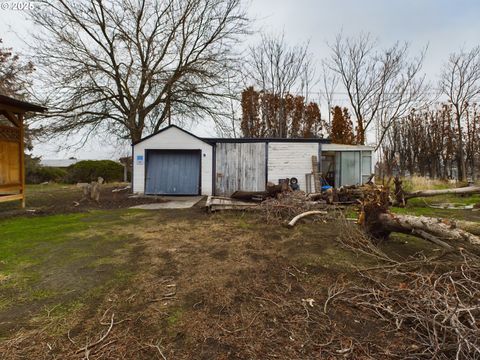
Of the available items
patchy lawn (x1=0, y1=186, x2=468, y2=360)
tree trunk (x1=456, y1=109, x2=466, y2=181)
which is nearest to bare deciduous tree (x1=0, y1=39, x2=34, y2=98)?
patchy lawn (x1=0, y1=186, x2=468, y2=360)

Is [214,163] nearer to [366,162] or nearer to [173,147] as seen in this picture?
[173,147]

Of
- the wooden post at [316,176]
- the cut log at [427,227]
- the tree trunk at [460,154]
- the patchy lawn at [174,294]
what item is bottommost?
the patchy lawn at [174,294]

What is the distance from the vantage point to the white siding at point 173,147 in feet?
36.2

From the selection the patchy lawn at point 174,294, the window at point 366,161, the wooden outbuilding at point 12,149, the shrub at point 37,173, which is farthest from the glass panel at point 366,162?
the shrub at point 37,173

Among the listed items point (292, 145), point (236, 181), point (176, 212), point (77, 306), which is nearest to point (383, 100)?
point (292, 145)

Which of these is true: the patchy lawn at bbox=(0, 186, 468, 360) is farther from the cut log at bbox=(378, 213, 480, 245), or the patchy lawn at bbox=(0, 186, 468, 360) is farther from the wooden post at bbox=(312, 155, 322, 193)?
the wooden post at bbox=(312, 155, 322, 193)

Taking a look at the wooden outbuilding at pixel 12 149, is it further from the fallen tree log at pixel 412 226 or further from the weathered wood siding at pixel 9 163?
the fallen tree log at pixel 412 226

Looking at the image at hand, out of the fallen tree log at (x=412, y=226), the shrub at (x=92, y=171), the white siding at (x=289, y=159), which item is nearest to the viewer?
the fallen tree log at (x=412, y=226)

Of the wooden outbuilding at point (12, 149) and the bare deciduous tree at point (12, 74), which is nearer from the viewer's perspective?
the wooden outbuilding at point (12, 149)

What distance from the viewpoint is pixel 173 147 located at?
1112 cm

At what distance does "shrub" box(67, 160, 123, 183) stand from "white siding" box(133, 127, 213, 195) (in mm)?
10369

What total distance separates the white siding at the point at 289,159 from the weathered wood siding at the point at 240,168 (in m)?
0.35

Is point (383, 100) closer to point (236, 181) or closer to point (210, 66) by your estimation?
point (210, 66)

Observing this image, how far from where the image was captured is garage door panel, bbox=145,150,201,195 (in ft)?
36.4
